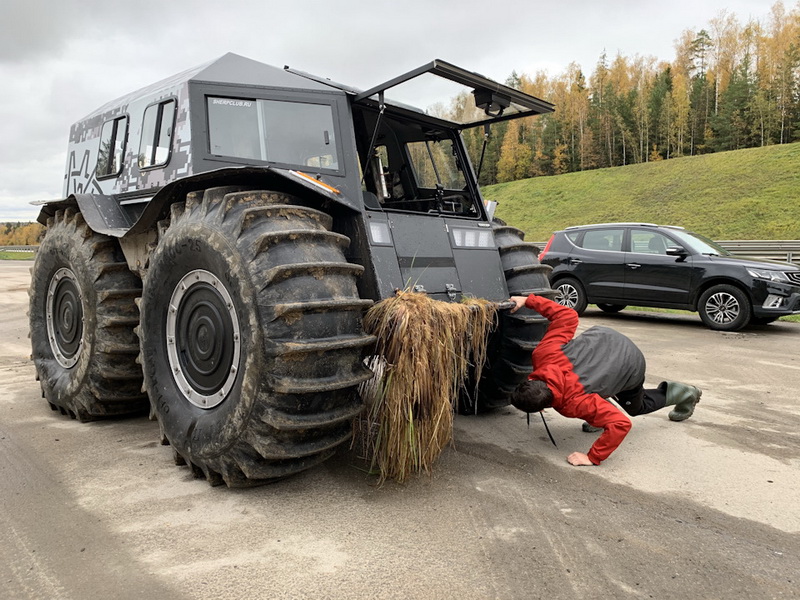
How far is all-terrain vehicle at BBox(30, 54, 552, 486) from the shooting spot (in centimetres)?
295

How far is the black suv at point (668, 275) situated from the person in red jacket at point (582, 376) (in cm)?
670

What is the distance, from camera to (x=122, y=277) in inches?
175

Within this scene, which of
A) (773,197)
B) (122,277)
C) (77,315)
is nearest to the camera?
(122,277)

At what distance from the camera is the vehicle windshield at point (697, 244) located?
10.6 meters

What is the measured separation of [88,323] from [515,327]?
3.11 metres

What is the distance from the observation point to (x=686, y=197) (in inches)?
1577

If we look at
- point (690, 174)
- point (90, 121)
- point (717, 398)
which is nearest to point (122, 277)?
point (90, 121)

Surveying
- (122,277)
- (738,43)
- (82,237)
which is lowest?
(122,277)

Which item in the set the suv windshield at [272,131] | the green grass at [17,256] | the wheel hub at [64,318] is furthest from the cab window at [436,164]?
the green grass at [17,256]

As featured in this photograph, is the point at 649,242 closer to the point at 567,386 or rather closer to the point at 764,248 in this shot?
the point at 567,386

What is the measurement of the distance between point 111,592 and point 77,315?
118 inches

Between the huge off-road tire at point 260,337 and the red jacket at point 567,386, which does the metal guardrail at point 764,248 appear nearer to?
the red jacket at point 567,386

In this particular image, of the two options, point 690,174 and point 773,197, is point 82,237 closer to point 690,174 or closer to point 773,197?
point 773,197

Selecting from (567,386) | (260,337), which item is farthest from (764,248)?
(260,337)
